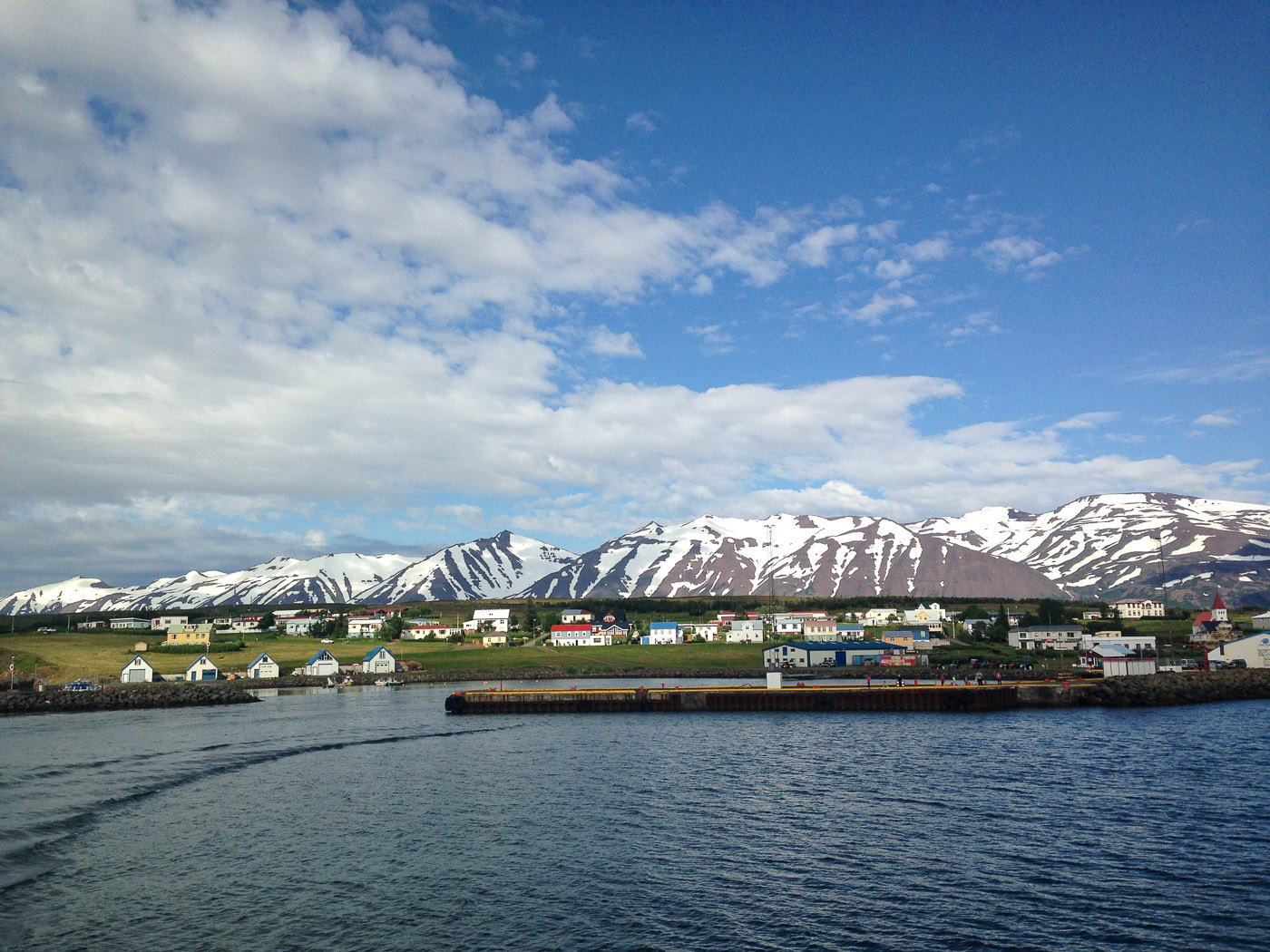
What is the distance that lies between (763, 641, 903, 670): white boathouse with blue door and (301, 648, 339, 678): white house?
250 feet

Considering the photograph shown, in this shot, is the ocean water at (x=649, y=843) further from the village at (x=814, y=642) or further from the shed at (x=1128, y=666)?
the village at (x=814, y=642)

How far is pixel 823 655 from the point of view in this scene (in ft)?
457

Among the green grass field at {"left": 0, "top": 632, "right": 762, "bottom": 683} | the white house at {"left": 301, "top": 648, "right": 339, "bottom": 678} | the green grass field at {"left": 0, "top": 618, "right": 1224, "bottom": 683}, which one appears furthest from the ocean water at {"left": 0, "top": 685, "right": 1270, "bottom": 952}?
the green grass field at {"left": 0, "top": 632, "right": 762, "bottom": 683}

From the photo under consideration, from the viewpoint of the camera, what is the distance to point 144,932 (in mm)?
26297

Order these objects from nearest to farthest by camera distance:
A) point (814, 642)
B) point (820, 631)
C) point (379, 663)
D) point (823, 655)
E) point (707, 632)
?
point (823, 655)
point (379, 663)
point (814, 642)
point (820, 631)
point (707, 632)

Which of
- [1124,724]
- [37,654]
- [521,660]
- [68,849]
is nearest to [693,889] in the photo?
[68,849]

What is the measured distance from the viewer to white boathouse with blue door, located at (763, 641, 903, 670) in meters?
139

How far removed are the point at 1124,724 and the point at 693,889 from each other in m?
58.7

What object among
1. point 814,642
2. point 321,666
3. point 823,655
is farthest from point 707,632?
point 321,666

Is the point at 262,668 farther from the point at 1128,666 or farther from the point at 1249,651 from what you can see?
the point at 1249,651

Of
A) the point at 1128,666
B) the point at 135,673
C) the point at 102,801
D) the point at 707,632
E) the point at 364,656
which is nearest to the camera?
the point at 102,801

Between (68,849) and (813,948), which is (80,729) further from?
(813,948)

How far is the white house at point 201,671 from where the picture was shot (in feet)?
436

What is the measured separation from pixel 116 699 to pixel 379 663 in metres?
43.7
